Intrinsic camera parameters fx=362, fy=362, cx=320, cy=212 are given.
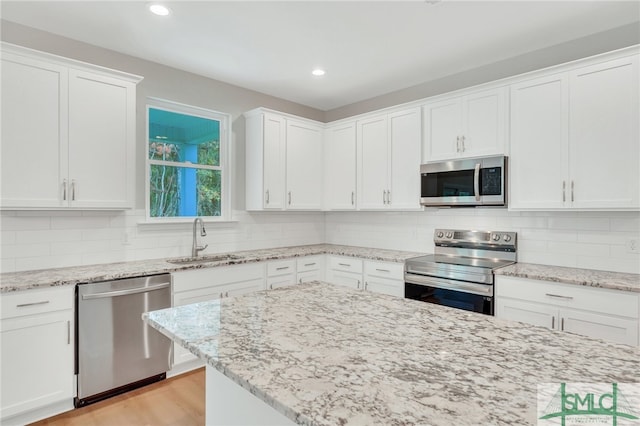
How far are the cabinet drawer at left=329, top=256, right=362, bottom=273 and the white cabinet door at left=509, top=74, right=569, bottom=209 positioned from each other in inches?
61.5

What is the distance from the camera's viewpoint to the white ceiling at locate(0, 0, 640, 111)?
2.45 meters

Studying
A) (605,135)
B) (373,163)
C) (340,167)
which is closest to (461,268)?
(605,135)

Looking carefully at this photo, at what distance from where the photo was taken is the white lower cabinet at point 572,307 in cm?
225

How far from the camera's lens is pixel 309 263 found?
3943 millimetres

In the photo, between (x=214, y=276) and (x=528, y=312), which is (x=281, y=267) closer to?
A: (x=214, y=276)

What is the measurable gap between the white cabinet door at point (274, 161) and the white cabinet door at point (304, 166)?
3.3 inches

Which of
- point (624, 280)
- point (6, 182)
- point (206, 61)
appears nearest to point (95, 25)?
point (206, 61)

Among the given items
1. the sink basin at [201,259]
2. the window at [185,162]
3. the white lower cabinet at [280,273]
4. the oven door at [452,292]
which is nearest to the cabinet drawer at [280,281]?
the white lower cabinet at [280,273]

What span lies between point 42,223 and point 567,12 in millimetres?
4106

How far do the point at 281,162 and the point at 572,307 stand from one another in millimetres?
2898

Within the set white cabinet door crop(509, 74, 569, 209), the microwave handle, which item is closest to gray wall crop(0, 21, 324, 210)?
the microwave handle

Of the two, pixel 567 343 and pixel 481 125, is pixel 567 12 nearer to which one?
pixel 481 125

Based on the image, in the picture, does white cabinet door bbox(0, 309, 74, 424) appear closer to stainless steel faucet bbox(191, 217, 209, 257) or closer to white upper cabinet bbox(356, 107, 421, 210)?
stainless steel faucet bbox(191, 217, 209, 257)

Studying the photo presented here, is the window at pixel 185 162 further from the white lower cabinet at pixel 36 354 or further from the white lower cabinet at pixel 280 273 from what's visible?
the white lower cabinet at pixel 36 354
